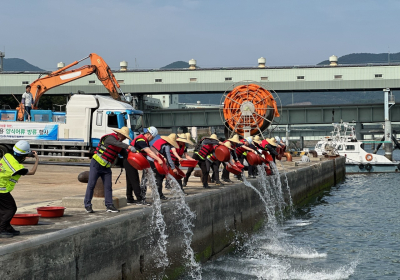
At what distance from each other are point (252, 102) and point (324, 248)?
2042 cm

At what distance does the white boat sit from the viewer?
179ft

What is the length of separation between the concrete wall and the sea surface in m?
0.82

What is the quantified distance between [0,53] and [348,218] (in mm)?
78496

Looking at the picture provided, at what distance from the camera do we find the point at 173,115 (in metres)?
75.5

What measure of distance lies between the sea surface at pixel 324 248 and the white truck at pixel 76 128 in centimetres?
1178

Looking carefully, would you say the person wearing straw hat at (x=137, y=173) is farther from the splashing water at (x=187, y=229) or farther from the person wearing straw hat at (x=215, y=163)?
the person wearing straw hat at (x=215, y=163)

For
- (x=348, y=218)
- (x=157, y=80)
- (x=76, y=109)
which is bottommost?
(x=348, y=218)

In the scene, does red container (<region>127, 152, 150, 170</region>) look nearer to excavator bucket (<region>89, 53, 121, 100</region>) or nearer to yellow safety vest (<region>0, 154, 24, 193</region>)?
yellow safety vest (<region>0, 154, 24, 193</region>)

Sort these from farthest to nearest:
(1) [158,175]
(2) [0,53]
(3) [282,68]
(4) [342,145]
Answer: (2) [0,53], (3) [282,68], (4) [342,145], (1) [158,175]

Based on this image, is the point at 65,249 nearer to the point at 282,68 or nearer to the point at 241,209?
the point at 241,209

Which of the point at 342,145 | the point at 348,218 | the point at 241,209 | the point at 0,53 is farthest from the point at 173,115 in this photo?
the point at 241,209

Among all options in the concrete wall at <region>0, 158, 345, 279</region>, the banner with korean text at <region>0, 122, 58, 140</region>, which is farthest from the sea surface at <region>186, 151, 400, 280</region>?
the banner with korean text at <region>0, 122, 58, 140</region>

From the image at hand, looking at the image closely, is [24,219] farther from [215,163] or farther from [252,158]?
[252,158]

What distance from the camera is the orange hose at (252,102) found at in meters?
37.4
